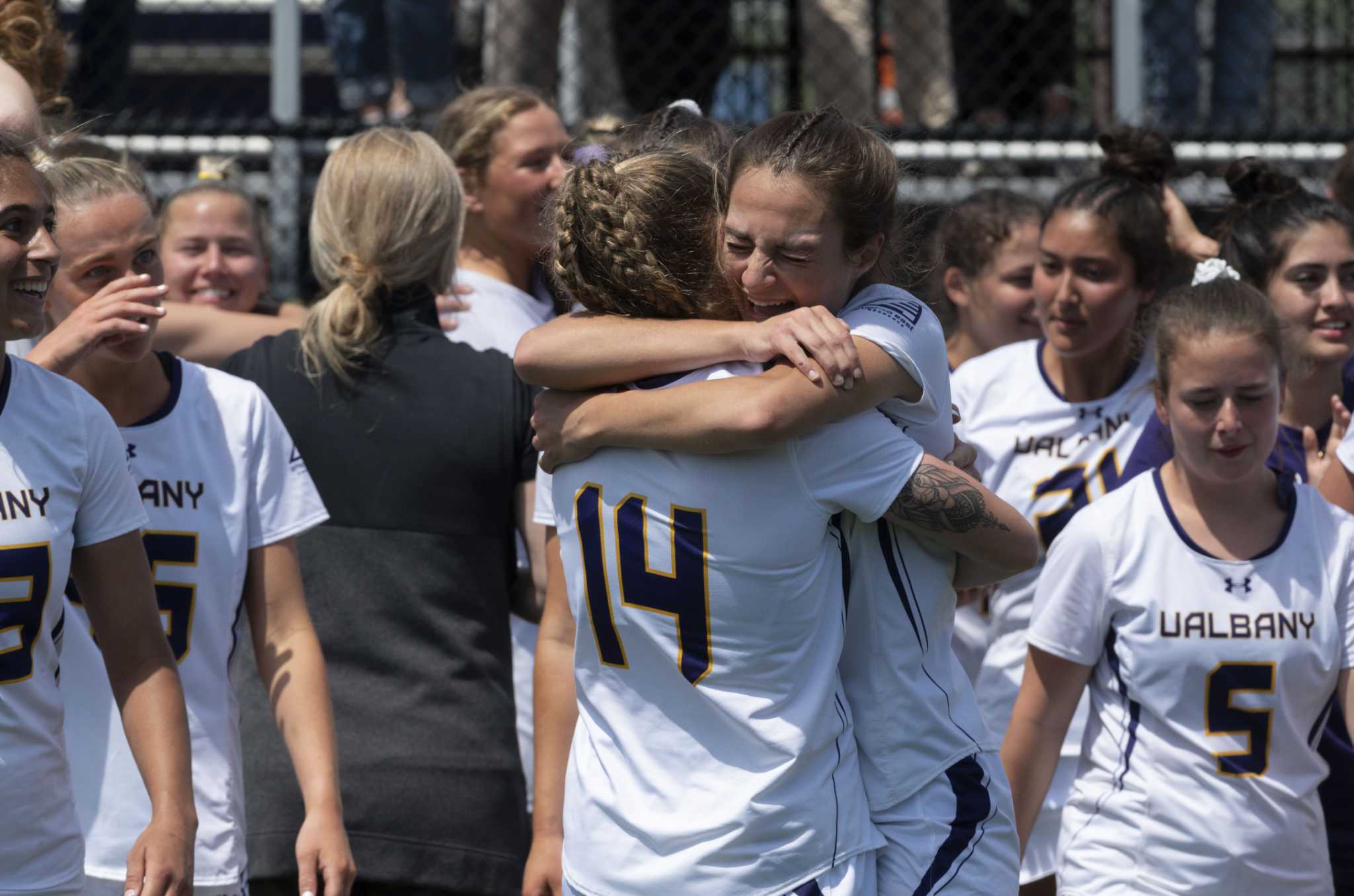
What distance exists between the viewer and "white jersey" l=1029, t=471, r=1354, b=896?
9.42 ft

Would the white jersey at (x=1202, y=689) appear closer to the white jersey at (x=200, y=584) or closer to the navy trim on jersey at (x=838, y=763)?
the navy trim on jersey at (x=838, y=763)

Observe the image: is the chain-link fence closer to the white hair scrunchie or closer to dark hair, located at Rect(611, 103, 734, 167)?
the white hair scrunchie

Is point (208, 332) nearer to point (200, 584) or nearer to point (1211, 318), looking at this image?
point (200, 584)

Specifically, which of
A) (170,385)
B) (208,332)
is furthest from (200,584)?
(208,332)

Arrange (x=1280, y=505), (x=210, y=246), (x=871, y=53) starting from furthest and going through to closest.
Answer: (x=871, y=53) < (x=210, y=246) < (x=1280, y=505)

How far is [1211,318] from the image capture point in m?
2.97

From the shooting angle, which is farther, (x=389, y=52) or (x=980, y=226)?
(x=389, y=52)

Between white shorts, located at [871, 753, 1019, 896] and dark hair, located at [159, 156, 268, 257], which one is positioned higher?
dark hair, located at [159, 156, 268, 257]

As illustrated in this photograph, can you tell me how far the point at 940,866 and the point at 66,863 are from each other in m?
1.20

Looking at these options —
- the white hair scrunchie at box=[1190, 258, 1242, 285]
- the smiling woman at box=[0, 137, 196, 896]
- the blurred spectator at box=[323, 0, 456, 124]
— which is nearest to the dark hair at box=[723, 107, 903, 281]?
the smiling woman at box=[0, 137, 196, 896]

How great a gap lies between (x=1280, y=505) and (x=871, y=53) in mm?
3651

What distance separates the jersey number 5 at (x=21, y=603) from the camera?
7.02 ft

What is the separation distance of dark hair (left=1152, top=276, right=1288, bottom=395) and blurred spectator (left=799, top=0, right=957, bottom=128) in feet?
10.4

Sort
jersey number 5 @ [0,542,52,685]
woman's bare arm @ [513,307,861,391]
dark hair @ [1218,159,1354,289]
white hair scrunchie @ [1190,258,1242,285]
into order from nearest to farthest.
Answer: woman's bare arm @ [513,307,861,391], jersey number 5 @ [0,542,52,685], white hair scrunchie @ [1190,258,1242,285], dark hair @ [1218,159,1354,289]
